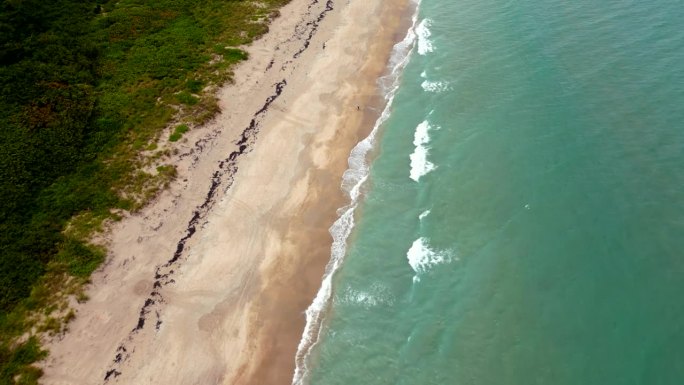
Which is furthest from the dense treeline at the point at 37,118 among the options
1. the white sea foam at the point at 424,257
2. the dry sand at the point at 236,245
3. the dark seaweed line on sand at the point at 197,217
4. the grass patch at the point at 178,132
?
the white sea foam at the point at 424,257

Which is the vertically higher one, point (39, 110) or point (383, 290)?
point (39, 110)

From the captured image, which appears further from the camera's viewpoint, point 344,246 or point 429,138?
point 429,138

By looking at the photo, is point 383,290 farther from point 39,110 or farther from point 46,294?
point 39,110

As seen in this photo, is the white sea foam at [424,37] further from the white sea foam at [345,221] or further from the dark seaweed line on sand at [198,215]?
the dark seaweed line on sand at [198,215]

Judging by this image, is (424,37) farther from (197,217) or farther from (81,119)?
(81,119)

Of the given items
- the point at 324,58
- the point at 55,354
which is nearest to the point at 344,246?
the point at 55,354

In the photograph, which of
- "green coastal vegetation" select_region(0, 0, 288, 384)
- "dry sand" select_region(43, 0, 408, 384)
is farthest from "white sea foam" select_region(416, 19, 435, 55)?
"green coastal vegetation" select_region(0, 0, 288, 384)

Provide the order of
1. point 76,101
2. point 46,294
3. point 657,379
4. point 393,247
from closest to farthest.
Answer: point 657,379, point 46,294, point 393,247, point 76,101

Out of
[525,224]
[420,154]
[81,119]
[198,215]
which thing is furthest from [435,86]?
[81,119]
